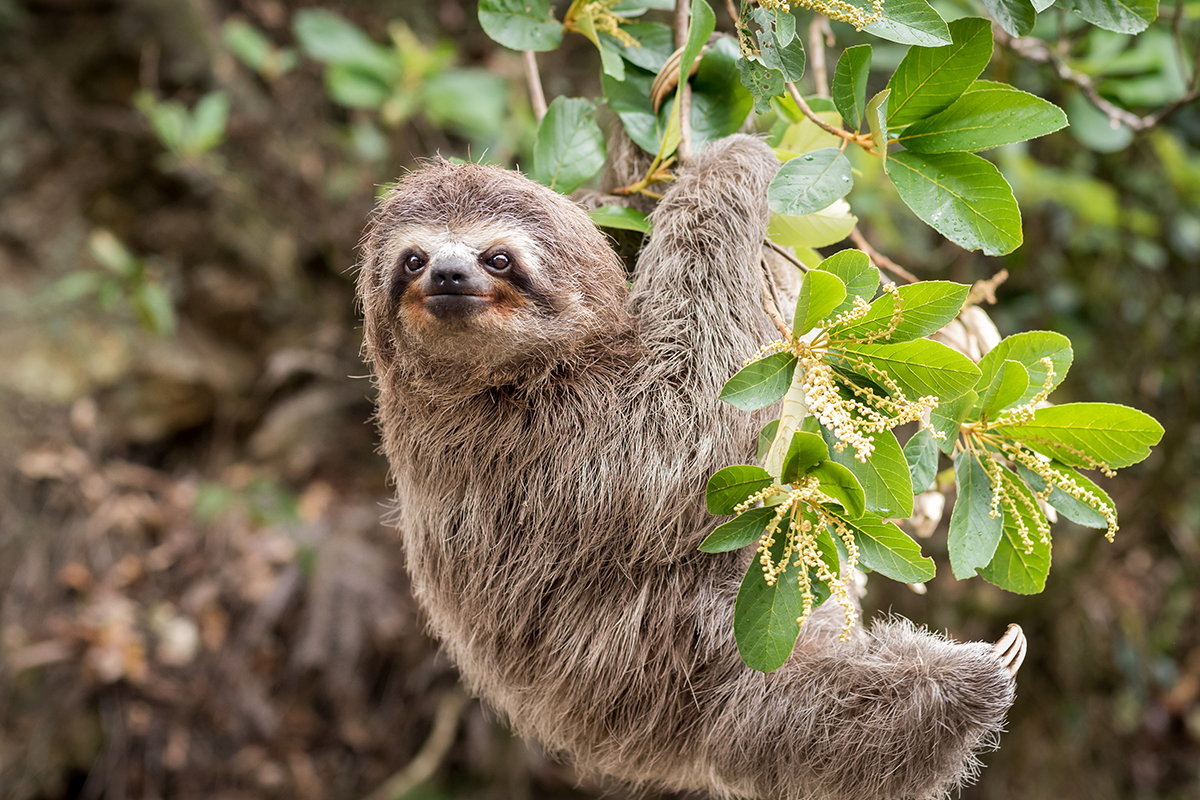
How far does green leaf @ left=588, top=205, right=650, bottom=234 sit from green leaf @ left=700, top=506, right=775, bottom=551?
1.44 metres

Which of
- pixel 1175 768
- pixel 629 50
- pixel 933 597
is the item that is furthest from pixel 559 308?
pixel 1175 768

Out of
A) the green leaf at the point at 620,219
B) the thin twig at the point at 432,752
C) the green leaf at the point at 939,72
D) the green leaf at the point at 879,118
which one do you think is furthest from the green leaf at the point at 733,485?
the thin twig at the point at 432,752

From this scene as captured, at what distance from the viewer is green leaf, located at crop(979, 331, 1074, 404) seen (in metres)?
2.55

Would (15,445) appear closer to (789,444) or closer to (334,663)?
(334,663)

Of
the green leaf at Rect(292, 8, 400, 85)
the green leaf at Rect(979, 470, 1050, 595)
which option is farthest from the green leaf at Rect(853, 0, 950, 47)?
the green leaf at Rect(292, 8, 400, 85)

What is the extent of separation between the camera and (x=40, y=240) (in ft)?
25.5

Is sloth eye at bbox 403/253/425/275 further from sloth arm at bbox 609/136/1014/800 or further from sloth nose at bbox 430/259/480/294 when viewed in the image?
sloth arm at bbox 609/136/1014/800

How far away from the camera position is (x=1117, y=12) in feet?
8.66

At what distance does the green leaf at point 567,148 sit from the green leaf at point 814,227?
74 centimetres

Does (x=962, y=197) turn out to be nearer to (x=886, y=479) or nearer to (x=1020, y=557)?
(x=886, y=479)

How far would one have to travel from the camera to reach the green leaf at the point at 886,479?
7.31 ft

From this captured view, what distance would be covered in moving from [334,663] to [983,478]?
6.50 meters

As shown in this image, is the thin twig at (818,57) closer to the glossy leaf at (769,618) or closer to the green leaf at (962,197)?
the green leaf at (962,197)

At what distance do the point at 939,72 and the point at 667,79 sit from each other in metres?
1.16
